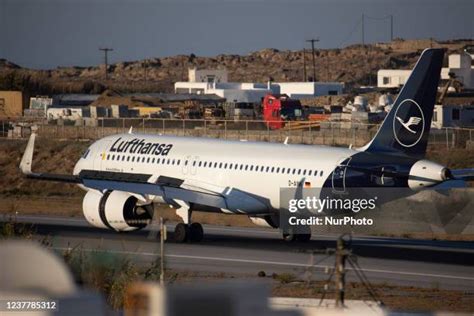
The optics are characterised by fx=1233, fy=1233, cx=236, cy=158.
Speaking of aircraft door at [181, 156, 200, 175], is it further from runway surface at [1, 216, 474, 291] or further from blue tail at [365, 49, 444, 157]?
blue tail at [365, 49, 444, 157]

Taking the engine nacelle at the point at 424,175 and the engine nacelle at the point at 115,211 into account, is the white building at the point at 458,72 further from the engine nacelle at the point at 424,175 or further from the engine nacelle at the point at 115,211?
the engine nacelle at the point at 424,175

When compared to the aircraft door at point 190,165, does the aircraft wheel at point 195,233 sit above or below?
below

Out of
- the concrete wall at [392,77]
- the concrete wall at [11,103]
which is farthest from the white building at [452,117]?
the concrete wall at [392,77]

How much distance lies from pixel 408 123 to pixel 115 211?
9994 mm

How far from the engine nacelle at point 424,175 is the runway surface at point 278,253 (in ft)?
6.86

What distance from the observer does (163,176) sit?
4278 cm

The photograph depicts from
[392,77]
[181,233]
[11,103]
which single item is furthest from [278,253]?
[392,77]

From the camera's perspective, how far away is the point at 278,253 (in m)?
37.0

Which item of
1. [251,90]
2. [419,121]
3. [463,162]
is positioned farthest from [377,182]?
[251,90]

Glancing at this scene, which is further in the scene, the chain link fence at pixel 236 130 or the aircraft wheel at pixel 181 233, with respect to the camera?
the chain link fence at pixel 236 130

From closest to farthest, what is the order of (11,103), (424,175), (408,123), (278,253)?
(278,253) < (424,175) < (408,123) < (11,103)

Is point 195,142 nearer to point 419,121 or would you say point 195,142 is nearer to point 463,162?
point 419,121

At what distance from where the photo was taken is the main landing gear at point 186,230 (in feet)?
131

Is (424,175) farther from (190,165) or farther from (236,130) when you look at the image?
(236,130)
